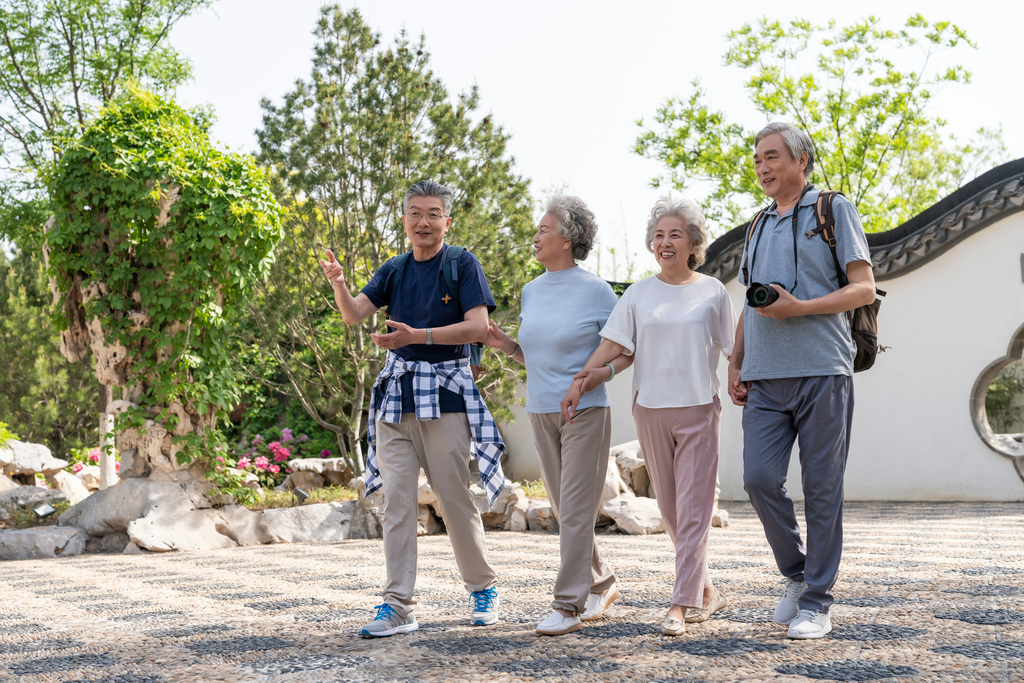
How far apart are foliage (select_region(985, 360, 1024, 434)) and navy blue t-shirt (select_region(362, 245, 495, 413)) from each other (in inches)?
552

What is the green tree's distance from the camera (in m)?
9.26

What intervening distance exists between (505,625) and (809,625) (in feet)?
3.58

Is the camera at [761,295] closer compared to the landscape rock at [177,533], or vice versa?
the camera at [761,295]

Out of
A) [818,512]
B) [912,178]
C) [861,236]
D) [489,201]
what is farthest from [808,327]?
[912,178]

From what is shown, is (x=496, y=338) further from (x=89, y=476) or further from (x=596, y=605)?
(x=89, y=476)

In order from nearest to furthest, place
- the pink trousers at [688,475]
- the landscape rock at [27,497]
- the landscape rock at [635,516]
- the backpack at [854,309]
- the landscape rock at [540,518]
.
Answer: the backpack at [854,309], the pink trousers at [688,475], the landscape rock at [635,516], the landscape rock at [540,518], the landscape rock at [27,497]

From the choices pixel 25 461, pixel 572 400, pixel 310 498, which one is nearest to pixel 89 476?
pixel 25 461

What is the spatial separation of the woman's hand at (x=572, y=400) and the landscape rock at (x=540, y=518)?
15.7 feet

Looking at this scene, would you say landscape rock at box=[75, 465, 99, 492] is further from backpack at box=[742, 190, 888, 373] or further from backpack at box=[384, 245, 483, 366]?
backpack at box=[742, 190, 888, 373]

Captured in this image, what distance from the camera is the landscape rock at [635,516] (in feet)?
24.0

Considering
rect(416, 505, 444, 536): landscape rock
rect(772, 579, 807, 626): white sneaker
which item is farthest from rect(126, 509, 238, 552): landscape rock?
rect(772, 579, 807, 626): white sneaker

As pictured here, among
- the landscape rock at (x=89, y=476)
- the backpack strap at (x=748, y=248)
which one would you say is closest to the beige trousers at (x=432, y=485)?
the backpack strap at (x=748, y=248)

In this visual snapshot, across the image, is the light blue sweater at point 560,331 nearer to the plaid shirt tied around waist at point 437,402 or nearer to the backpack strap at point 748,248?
the plaid shirt tied around waist at point 437,402

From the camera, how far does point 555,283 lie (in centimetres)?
335
